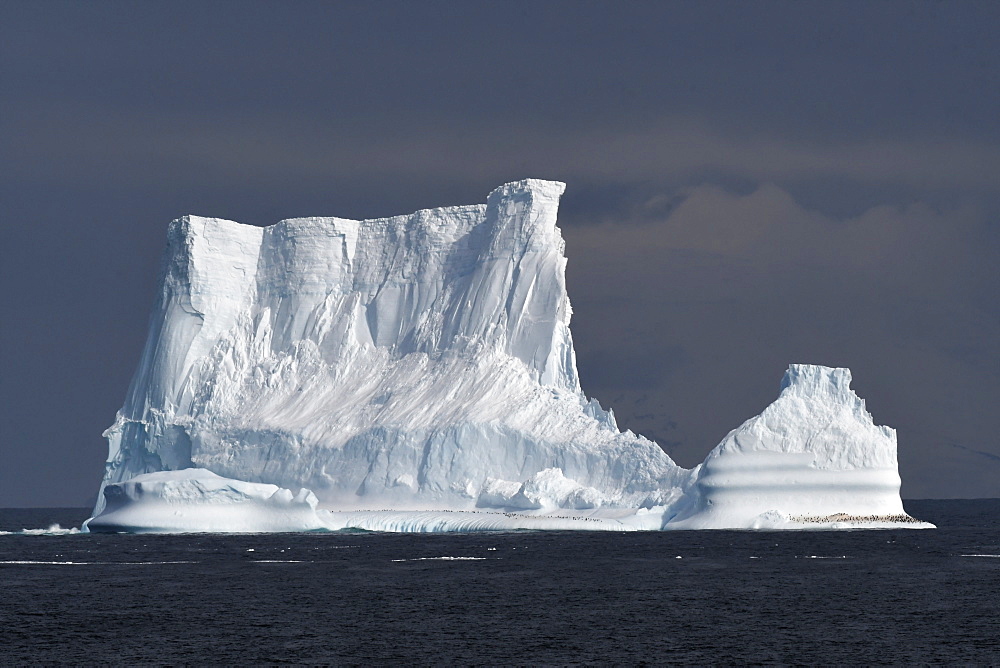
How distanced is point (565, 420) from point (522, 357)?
4084mm

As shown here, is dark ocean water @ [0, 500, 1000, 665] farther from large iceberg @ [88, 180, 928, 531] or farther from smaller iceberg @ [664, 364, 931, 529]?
large iceberg @ [88, 180, 928, 531]

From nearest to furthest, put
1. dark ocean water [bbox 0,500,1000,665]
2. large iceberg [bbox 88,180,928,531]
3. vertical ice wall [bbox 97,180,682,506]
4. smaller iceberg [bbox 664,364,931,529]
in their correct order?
1. dark ocean water [bbox 0,500,1000,665]
2. smaller iceberg [bbox 664,364,931,529]
3. large iceberg [bbox 88,180,928,531]
4. vertical ice wall [bbox 97,180,682,506]

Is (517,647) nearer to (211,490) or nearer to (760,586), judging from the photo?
(760,586)

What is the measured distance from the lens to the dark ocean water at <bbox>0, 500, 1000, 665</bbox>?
29547 millimetres

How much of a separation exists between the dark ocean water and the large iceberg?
80.1 inches

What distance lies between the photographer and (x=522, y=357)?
63.4 metres

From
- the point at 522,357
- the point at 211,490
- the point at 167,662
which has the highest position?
the point at 522,357

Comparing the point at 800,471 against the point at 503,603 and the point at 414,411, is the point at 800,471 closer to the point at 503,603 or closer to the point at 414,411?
the point at 414,411

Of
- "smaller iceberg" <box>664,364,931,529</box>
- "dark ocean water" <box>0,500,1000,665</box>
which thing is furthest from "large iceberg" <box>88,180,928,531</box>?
"dark ocean water" <box>0,500,1000,665</box>

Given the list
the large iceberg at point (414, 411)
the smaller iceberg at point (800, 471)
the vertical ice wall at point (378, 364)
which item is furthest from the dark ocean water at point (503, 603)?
the vertical ice wall at point (378, 364)

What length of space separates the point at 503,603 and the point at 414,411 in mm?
26529

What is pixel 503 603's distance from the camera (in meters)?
36.4

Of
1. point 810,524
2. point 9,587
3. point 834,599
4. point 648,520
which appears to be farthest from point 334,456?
point 834,599

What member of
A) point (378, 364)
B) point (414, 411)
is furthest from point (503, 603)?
point (378, 364)
